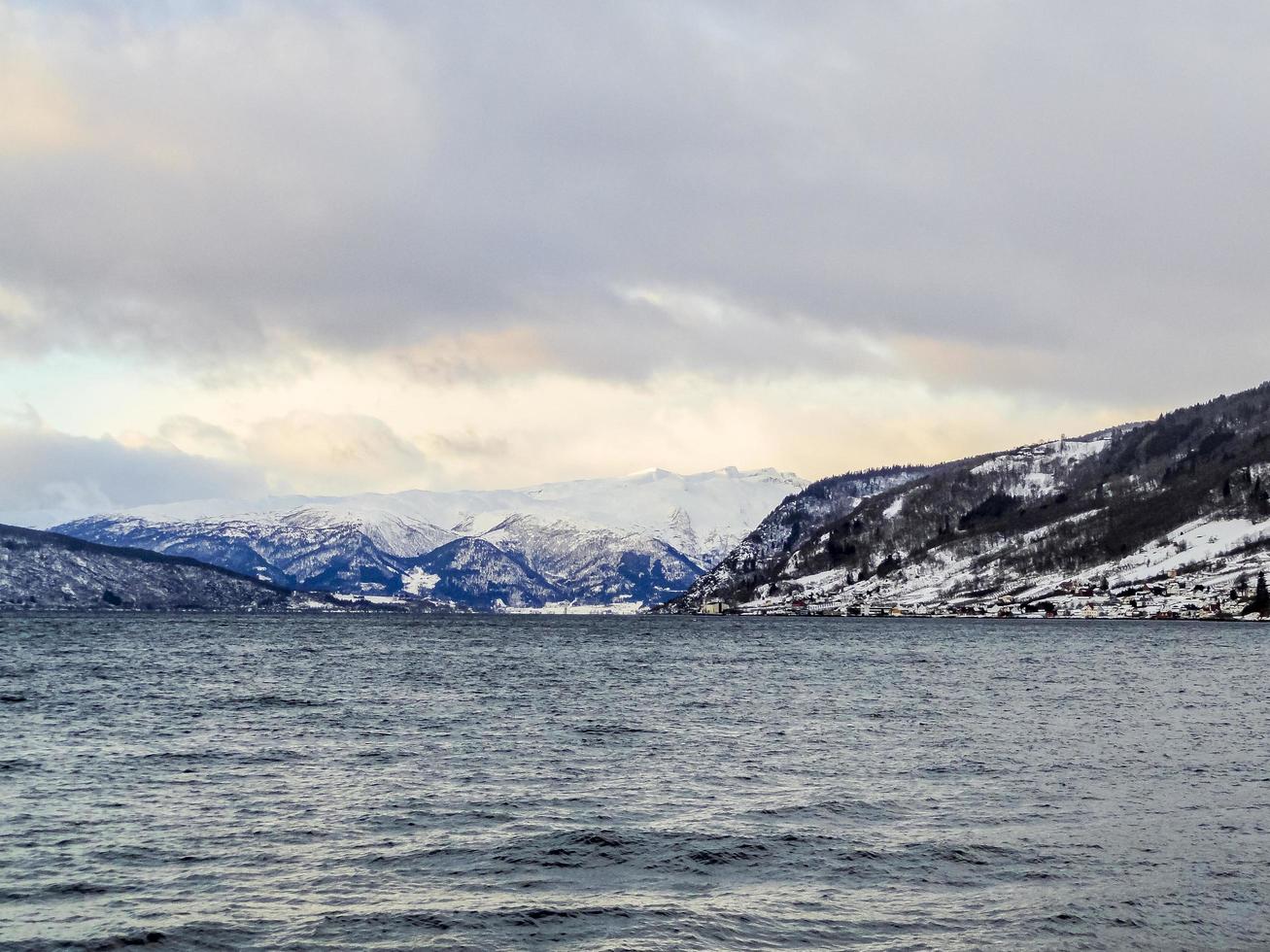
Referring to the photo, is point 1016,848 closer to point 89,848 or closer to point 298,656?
point 89,848

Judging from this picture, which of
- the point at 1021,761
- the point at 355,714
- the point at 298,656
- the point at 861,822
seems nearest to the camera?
the point at 861,822

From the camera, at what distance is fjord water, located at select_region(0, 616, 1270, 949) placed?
30.4 m

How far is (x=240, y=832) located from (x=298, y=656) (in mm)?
126599

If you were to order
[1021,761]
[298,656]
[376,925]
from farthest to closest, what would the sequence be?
[298,656], [1021,761], [376,925]

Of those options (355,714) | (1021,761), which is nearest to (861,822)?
(1021,761)

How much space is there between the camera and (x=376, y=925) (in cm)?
2972

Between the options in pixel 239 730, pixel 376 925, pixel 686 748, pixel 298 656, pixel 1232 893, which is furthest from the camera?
pixel 298 656

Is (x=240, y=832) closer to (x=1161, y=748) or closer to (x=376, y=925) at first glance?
(x=376, y=925)

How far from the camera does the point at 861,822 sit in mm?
42938

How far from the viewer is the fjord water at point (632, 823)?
30.4m

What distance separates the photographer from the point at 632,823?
42688 mm

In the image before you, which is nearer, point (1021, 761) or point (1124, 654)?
point (1021, 761)

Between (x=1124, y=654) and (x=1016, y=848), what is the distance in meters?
143

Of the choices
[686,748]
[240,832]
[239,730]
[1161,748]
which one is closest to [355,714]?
[239,730]
